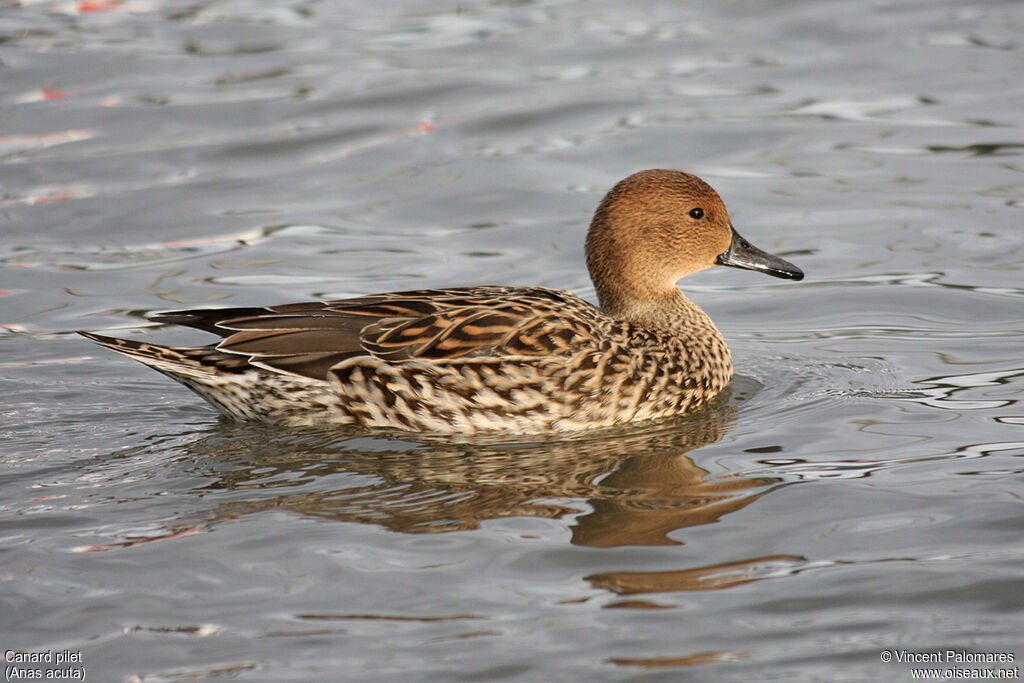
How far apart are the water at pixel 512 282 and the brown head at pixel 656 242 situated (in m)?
0.70

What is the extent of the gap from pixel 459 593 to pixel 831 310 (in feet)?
15.1

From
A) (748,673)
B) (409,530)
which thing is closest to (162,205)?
(409,530)

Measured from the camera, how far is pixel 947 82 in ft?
43.9

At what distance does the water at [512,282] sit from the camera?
527 centimetres

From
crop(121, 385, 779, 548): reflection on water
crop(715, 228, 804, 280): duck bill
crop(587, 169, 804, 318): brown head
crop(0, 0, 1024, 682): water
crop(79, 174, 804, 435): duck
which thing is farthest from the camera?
crop(715, 228, 804, 280): duck bill

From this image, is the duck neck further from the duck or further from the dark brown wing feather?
the dark brown wing feather

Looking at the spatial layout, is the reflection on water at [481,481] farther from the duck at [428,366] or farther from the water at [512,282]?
the duck at [428,366]

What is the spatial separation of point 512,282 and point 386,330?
2550mm

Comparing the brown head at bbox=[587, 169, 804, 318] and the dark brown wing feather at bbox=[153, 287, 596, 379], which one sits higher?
the brown head at bbox=[587, 169, 804, 318]

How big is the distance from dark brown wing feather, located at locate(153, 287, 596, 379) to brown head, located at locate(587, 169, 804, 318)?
1.95 ft

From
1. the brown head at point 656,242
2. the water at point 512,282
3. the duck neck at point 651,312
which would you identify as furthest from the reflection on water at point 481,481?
the brown head at point 656,242

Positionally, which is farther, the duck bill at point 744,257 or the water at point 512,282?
the duck bill at point 744,257

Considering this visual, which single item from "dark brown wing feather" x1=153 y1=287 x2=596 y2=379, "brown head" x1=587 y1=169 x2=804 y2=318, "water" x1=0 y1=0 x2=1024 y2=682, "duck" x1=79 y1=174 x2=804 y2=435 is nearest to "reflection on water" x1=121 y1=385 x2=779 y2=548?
"water" x1=0 y1=0 x2=1024 y2=682

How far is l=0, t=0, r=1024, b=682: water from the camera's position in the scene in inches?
207
